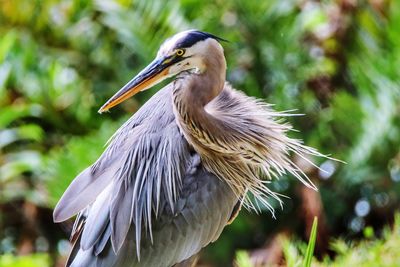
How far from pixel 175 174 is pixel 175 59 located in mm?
425

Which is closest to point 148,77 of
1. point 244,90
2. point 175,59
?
point 175,59

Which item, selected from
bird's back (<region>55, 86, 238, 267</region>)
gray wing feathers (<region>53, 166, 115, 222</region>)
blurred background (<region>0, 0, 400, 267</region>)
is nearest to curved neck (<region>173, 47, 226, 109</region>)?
bird's back (<region>55, 86, 238, 267</region>)

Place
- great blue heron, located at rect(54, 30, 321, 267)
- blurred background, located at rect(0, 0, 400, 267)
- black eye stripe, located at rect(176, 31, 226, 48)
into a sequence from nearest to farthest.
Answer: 1. black eye stripe, located at rect(176, 31, 226, 48)
2. great blue heron, located at rect(54, 30, 321, 267)
3. blurred background, located at rect(0, 0, 400, 267)

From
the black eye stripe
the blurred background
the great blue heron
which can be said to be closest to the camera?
the black eye stripe

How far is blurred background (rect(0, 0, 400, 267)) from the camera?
15.3 feet

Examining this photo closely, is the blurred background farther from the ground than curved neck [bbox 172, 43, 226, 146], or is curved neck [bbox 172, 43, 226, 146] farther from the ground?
curved neck [bbox 172, 43, 226, 146]

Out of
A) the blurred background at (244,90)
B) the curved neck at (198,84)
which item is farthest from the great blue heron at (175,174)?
the blurred background at (244,90)

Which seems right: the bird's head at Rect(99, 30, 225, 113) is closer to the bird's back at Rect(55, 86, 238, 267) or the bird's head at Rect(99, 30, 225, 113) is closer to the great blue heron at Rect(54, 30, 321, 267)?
the great blue heron at Rect(54, 30, 321, 267)

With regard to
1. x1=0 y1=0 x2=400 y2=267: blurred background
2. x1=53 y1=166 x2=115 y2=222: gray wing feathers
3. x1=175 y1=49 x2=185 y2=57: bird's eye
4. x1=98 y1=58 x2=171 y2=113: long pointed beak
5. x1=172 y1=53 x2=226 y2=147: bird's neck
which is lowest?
x1=0 y1=0 x2=400 y2=267: blurred background

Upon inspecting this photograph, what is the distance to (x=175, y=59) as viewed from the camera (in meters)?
2.59

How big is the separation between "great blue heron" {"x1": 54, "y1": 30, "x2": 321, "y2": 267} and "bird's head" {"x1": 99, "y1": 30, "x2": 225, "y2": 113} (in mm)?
21

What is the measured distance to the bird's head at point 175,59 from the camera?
258cm

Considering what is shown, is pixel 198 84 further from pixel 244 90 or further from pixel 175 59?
pixel 244 90

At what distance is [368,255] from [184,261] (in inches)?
26.9
